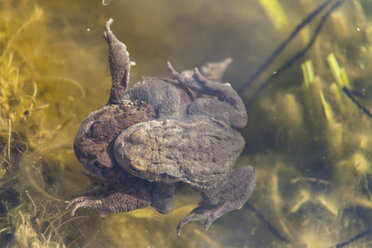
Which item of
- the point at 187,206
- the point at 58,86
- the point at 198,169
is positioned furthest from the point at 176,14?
the point at 187,206

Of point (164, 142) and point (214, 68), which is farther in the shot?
point (214, 68)

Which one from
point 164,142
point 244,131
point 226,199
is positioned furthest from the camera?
point 244,131

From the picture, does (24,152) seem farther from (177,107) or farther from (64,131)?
(177,107)

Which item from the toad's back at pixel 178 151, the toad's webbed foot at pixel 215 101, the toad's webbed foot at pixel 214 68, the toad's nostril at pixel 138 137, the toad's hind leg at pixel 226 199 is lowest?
the toad's hind leg at pixel 226 199

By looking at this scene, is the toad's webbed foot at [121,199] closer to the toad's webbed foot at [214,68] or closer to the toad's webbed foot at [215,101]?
the toad's webbed foot at [215,101]

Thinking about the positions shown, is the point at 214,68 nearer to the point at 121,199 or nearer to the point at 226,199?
the point at 226,199

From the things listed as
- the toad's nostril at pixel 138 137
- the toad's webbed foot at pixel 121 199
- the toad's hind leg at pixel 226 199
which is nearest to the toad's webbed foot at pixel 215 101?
the toad's hind leg at pixel 226 199

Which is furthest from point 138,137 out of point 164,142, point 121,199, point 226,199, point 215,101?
point 226,199
